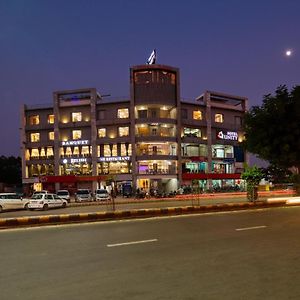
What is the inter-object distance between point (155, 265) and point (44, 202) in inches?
1073

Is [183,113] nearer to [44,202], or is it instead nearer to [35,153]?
[35,153]

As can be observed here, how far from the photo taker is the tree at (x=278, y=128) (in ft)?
101

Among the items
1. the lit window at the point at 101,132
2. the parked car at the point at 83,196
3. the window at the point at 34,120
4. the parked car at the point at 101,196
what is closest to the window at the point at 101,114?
the lit window at the point at 101,132

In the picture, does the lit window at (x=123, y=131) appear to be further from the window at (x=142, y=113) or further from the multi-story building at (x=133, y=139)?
the window at (x=142, y=113)

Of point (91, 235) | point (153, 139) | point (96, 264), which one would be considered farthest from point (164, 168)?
point (96, 264)

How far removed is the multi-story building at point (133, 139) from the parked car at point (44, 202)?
28257mm

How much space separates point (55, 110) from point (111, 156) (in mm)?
12578

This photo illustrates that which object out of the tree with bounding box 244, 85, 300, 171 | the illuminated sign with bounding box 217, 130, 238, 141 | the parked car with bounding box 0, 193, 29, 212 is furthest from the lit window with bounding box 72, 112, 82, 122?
the tree with bounding box 244, 85, 300, 171

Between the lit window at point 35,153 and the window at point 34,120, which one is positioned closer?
the lit window at point 35,153

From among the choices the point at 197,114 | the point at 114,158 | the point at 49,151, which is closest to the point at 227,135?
the point at 197,114

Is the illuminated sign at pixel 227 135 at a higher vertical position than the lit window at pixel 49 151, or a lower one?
higher

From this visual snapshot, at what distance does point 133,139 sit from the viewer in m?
66.4

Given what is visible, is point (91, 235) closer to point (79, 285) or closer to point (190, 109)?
point (79, 285)

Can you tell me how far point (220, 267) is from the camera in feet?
28.5
